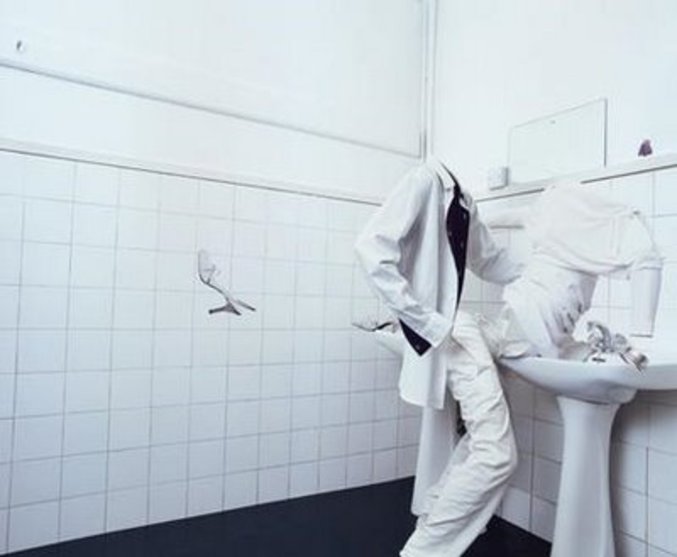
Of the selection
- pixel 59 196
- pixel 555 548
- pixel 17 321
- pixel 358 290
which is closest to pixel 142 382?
pixel 17 321

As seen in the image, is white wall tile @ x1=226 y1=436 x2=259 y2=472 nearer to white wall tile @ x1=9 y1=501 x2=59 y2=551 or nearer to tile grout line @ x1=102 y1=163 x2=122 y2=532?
tile grout line @ x1=102 y1=163 x2=122 y2=532

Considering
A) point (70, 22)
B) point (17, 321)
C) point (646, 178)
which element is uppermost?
point (70, 22)

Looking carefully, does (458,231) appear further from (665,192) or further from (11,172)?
(11,172)

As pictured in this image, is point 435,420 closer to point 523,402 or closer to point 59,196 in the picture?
point 523,402

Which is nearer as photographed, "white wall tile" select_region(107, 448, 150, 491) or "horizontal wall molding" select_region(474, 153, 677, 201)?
"horizontal wall molding" select_region(474, 153, 677, 201)

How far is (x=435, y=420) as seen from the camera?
5.62ft

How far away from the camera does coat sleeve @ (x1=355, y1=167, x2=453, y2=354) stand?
1.32m

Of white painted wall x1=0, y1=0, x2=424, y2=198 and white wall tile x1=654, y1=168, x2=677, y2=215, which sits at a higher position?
white painted wall x1=0, y1=0, x2=424, y2=198

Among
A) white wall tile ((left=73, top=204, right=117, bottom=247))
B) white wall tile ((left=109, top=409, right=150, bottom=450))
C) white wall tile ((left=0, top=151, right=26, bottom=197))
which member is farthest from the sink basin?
white wall tile ((left=0, top=151, right=26, bottom=197))

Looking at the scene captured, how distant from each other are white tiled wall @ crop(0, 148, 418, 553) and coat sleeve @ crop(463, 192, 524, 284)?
1.88 feet

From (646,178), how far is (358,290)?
1071mm

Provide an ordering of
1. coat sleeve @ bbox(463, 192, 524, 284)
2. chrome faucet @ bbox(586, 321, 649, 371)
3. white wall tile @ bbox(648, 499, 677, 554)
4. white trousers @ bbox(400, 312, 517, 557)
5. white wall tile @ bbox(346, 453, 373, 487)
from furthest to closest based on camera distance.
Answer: white wall tile @ bbox(346, 453, 373, 487) < coat sleeve @ bbox(463, 192, 524, 284) < white wall tile @ bbox(648, 499, 677, 554) < white trousers @ bbox(400, 312, 517, 557) < chrome faucet @ bbox(586, 321, 649, 371)

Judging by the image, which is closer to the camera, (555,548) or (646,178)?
(555,548)

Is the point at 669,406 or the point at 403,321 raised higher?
the point at 403,321
